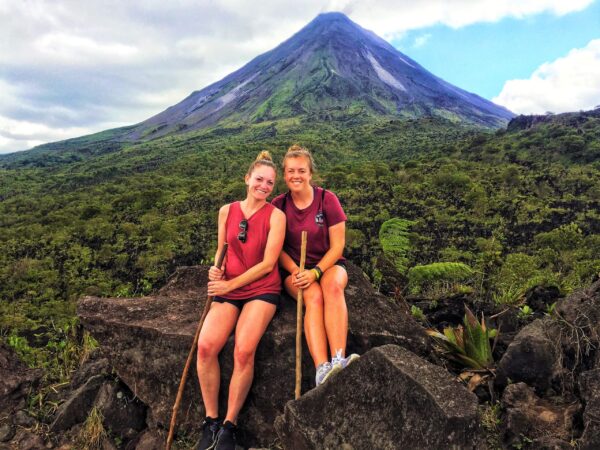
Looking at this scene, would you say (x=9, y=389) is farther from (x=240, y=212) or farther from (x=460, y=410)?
(x=460, y=410)

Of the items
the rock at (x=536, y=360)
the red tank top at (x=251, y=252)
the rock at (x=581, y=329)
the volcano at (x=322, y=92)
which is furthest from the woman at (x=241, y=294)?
the volcano at (x=322, y=92)

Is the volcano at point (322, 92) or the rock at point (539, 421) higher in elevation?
the volcano at point (322, 92)

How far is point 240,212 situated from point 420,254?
12569mm

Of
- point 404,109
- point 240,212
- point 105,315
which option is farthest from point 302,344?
point 404,109

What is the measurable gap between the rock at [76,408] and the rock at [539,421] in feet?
12.9

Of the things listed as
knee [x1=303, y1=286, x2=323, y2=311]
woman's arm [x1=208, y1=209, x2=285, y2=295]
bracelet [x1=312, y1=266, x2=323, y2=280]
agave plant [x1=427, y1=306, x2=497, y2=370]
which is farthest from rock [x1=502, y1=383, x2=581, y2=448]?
woman's arm [x1=208, y1=209, x2=285, y2=295]

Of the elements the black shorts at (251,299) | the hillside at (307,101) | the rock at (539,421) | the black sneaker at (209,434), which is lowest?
the black sneaker at (209,434)

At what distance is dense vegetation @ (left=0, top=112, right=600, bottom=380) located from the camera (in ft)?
34.0

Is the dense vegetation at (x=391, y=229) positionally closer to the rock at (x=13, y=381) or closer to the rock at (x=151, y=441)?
the rock at (x=13, y=381)

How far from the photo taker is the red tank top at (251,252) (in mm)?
4145

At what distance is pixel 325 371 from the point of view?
3447 mm

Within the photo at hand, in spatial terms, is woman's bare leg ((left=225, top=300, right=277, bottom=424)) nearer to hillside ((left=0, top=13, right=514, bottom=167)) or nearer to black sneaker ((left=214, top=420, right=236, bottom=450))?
black sneaker ((left=214, top=420, right=236, bottom=450))

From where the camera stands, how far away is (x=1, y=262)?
19.7 metres

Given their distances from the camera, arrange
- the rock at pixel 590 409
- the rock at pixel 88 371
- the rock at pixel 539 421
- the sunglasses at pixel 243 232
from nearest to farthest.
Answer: the rock at pixel 590 409, the rock at pixel 539 421, the sunglasses at pixel 243 232, the rock at pixel 88 371
